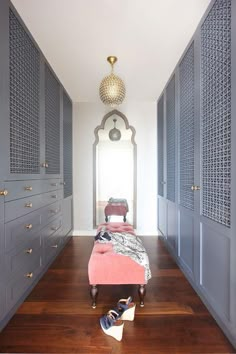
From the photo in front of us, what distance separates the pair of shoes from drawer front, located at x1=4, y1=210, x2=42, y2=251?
36.4 inches

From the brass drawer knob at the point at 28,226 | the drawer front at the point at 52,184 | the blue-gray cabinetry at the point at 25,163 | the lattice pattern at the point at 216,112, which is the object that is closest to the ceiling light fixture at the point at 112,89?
the blue-gray cabinetry at the point at 25,163

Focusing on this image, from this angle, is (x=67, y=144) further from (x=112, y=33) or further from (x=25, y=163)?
(x=112, y=33)

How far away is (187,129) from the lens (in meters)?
2.22

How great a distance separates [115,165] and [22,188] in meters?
2.18

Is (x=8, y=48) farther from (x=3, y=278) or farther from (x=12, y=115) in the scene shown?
(x=3, y=278)

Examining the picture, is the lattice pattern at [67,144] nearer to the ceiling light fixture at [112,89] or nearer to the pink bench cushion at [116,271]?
the ceiling light fixture at [112,89]

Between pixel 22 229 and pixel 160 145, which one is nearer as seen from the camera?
pixel 22 229

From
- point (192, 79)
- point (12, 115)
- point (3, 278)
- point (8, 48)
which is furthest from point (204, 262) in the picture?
point (8, 48)

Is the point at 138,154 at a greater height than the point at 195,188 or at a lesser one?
greater

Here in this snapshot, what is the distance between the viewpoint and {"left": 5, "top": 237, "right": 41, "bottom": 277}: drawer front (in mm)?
1583

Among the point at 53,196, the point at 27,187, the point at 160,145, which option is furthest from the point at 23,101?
the point at 160,145

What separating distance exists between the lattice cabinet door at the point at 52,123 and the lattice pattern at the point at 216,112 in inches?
69.5

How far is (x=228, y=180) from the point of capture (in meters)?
1.40

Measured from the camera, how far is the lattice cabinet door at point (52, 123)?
8.11 ft
